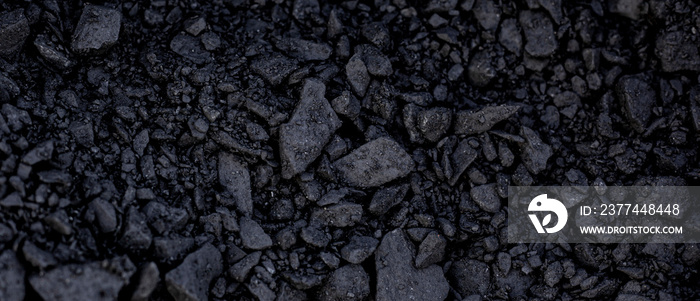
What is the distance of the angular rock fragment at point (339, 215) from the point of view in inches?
114

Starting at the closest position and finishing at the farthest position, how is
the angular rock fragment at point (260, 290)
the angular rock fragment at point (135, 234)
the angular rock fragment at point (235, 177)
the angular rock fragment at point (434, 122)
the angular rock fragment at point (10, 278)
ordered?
the angular rock fragment at point (10, 278)
the angular rock fragment at point (135, 234)
the angular rock fragment at point (260, 290)
the angular rock fragment at point (235, 177)
the angular rock fragment at point (434, 122)

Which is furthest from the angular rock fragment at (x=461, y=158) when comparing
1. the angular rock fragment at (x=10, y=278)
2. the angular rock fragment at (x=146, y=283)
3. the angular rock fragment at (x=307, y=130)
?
the angular rock fragment at (x=10, y=278)

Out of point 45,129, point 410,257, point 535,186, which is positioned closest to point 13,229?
point 45,129

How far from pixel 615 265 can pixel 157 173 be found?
92.6 inches

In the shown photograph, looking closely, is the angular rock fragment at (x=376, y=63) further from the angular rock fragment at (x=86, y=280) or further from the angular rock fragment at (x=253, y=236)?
the angular rock fragment at (x=86, y=280)

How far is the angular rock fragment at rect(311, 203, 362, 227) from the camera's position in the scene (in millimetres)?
2902

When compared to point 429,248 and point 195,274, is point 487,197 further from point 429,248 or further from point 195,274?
point 195,274

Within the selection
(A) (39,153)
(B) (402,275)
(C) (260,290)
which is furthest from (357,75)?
(A) (39,153)

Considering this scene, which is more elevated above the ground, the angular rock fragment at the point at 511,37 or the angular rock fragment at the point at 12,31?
the angular rock fragment at the point at 511,37

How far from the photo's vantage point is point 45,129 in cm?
274

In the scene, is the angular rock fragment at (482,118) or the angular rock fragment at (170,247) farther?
the angular rock fragment at (482,118)

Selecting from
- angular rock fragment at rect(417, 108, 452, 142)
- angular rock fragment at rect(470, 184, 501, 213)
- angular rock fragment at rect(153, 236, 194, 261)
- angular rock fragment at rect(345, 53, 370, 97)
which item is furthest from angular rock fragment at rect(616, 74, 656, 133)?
angular rock fragment at rect(153, 236, 194, 261)

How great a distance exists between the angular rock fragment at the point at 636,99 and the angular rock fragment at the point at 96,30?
2693 millimetres

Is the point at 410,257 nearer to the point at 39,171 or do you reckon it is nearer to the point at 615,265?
the point at 615,265
